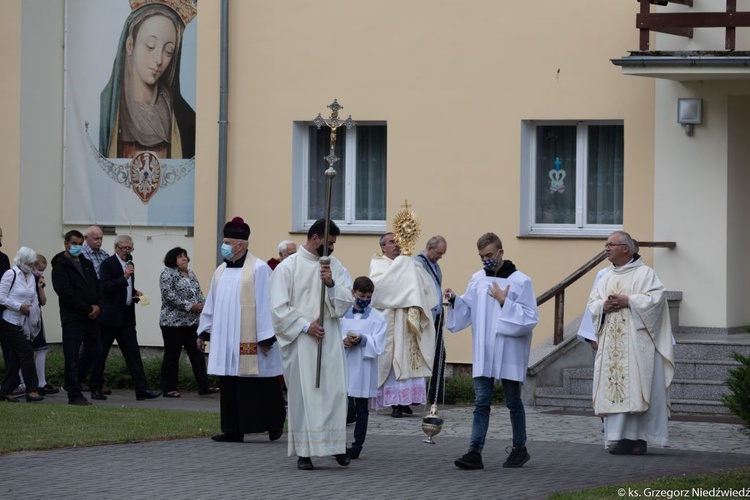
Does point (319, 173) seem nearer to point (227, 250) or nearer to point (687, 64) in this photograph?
point (687, 64)

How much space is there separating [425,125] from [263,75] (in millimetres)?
2466

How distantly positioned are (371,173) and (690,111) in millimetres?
4561

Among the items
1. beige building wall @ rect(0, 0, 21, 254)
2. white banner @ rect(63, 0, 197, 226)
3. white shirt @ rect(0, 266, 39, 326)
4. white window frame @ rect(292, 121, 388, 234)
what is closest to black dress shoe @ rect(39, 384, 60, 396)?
white shirt @ rect(0, 266, 39, 326)

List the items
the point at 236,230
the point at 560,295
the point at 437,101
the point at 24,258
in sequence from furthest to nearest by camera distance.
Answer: the point at 437,101 < the point at 24,258 < the point at 560,295 < the point at 236,230

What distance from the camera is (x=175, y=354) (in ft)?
60.3

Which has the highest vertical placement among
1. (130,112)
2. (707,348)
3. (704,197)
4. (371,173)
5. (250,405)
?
(130,112)

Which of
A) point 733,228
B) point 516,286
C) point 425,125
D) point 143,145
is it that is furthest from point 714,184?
point 143,145

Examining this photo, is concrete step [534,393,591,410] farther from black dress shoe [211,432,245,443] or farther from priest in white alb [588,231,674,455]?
black dress shoe [211,432,245,443]

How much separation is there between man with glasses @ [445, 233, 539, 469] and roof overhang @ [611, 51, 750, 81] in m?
5.06

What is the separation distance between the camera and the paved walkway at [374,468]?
10.6 meters

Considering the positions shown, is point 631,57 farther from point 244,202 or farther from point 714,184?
point 244,202

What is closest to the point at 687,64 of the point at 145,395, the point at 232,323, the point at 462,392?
the point at 462,392

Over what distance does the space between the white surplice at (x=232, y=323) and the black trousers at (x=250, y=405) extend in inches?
4.9

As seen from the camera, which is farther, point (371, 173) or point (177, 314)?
point (371, 173)
